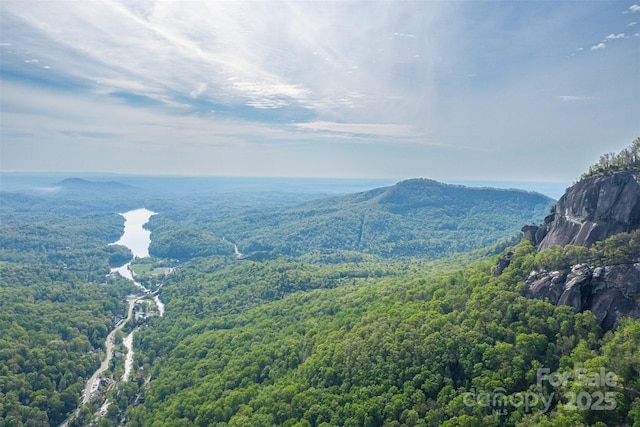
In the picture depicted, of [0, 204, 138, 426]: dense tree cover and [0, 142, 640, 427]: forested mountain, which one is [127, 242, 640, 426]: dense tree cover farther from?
[0, 204, 138, 426]: dense tree cover

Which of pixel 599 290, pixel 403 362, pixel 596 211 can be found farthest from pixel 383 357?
pixel 596 211

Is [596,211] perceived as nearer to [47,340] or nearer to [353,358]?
[353,358]

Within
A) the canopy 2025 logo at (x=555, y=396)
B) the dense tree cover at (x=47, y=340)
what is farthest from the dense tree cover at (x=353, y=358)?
the dense tree cover at (x=47, y=340)

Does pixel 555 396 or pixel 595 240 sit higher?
pixel 595 240

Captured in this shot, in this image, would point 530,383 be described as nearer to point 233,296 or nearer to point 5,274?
point 233,296

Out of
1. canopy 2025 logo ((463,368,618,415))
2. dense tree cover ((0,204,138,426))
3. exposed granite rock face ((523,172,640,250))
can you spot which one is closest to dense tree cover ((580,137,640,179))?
exposed granite rock face ((523,172,640,250))

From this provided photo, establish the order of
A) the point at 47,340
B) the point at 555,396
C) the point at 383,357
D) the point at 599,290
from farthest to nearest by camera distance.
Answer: the point at 47,340, the point at 383,357, the point at 599,290, the point at 555,396

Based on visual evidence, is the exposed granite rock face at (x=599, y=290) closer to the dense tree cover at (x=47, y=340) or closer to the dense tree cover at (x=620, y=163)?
the dense tree cover at (x=620, y=163)
